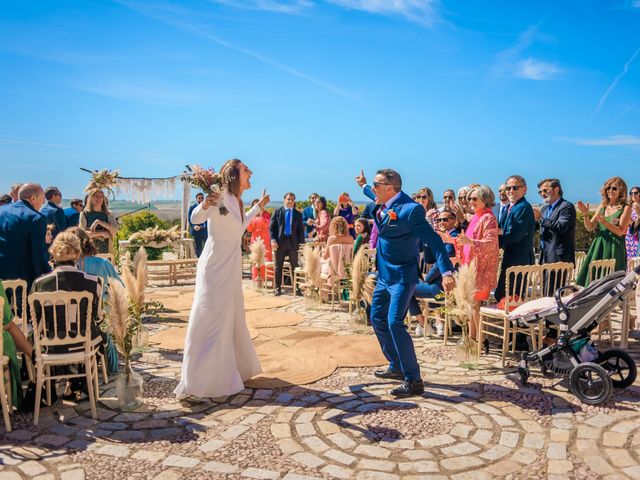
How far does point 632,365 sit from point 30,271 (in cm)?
621

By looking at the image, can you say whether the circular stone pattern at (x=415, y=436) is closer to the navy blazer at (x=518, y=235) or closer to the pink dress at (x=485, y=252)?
the pink dress at (x=485, y=252)

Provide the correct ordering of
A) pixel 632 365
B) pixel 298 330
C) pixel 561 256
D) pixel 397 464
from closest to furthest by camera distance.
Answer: pixel 397 464, pixel 632 365, pixel 561 256, pixel 298 330

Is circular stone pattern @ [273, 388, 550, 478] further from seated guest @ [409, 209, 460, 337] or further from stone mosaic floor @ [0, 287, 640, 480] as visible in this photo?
seated guest @ [409, 209, 460, 337]

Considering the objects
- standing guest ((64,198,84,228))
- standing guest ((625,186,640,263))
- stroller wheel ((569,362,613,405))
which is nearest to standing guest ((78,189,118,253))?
standing guest ((64,198,84,228))

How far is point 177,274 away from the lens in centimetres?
1352

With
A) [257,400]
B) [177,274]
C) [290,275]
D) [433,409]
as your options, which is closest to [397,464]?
[433,409]

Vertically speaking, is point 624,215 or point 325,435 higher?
point 624,215

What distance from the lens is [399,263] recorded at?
5262mm

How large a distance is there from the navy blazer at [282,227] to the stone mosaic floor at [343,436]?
615 cm

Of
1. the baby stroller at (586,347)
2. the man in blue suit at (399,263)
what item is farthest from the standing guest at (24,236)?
the baby stroller at (586,347)

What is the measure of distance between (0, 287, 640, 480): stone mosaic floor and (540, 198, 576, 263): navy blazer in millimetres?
2175

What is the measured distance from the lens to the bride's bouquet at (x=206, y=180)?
4754 mm

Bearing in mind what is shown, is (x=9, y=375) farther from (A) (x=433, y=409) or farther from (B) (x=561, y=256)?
(B) (x=561, y=256)

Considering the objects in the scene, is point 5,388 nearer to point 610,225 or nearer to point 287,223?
point 610,225
